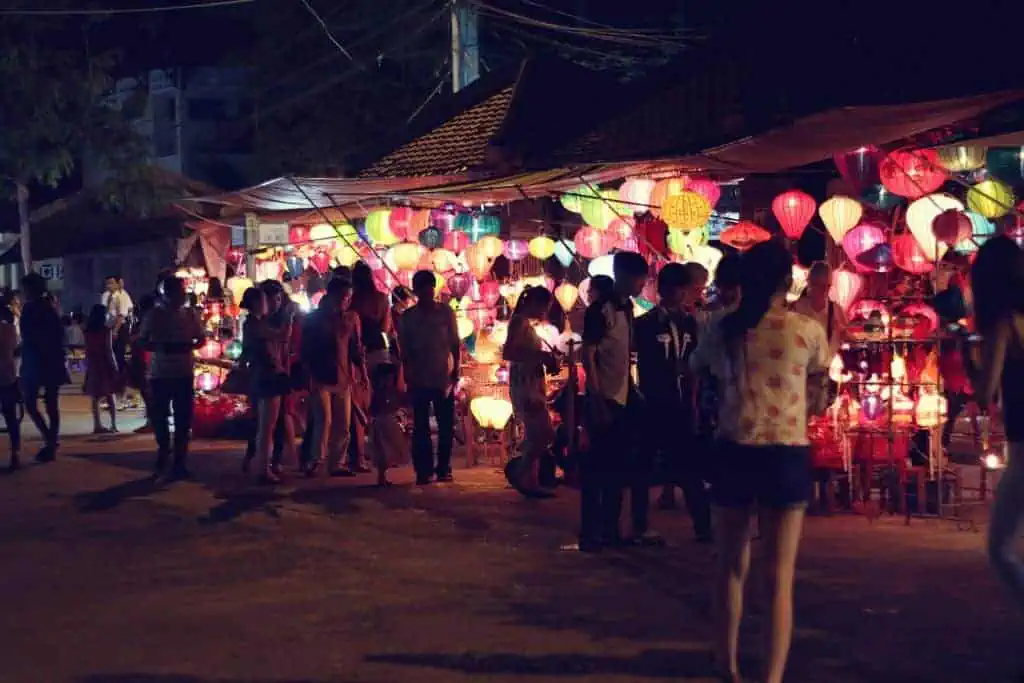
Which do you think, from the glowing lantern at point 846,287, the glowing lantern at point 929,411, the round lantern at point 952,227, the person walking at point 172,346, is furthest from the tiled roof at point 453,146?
the glowing lantern at point 929,411

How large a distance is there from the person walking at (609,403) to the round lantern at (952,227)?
111 inches

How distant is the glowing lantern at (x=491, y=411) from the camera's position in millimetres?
14719

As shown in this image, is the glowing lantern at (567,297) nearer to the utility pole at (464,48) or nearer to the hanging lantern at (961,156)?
the hanging lantern at (961,156)

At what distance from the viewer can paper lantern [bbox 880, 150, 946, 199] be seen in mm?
11539

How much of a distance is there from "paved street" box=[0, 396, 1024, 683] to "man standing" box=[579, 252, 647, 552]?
1.23 ft

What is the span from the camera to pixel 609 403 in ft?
32.6

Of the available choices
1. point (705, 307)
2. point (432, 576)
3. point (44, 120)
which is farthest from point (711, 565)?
point (44, 120)

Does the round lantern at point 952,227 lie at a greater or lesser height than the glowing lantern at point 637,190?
lesser

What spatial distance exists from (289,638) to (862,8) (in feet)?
19.8

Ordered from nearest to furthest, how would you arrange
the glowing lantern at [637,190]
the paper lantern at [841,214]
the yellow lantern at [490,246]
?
the paper lantern at [841,214] < the glowing lantern at [637,190] < the yellow lantern at [490,246]

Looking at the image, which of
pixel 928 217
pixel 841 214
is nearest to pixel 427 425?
pixel 841 214

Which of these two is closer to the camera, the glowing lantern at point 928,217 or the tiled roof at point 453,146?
the glowing lantern at point 928,217

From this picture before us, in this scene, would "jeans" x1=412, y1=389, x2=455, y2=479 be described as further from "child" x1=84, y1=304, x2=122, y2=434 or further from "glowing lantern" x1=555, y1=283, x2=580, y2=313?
"child" x1=84, y1=304, x2=122, y2=434

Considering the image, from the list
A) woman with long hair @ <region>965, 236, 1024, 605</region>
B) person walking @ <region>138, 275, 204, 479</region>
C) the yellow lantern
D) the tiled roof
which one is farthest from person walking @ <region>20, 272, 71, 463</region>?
woman with long hair @ <region>965, 236, 1024, 605</region>
